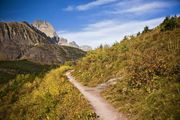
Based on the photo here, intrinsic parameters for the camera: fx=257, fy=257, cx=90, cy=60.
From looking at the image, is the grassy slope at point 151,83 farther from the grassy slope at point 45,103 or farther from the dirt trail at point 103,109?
the grassy slope at point 45,103

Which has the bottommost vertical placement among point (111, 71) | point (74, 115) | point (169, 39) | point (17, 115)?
point (17, 115)

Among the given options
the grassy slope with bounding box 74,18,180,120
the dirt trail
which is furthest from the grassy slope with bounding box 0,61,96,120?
the grassy slope with bounding box 74,18,180,120

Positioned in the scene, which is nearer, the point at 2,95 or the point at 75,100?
the point at 75,100

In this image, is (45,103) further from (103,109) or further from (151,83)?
(151,83)

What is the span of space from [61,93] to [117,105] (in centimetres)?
895

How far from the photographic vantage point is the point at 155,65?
16.8 m

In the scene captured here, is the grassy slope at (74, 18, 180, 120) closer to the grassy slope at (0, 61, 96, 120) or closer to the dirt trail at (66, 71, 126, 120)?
the dirt trail at (66, 71, 126, 120)

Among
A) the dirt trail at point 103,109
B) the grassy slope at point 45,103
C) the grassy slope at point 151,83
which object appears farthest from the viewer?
the grassy slope at point 45,103

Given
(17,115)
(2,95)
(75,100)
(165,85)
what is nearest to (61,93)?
(75,100)

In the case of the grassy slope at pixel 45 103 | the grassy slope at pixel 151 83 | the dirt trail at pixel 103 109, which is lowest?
the grassy slope at pixel 45 103

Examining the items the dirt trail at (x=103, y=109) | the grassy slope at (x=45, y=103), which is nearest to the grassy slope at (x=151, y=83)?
the dirt trail at (x=103, y=109)

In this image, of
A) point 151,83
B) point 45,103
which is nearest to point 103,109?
point 151,83

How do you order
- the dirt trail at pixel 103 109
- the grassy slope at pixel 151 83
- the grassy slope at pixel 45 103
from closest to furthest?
the grassy slope at pixel 151 83 → the dirt trail at pixel 103 109 → the grassy slope at pixel 45 103

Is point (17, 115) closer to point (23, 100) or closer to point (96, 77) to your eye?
point (23, 100)
